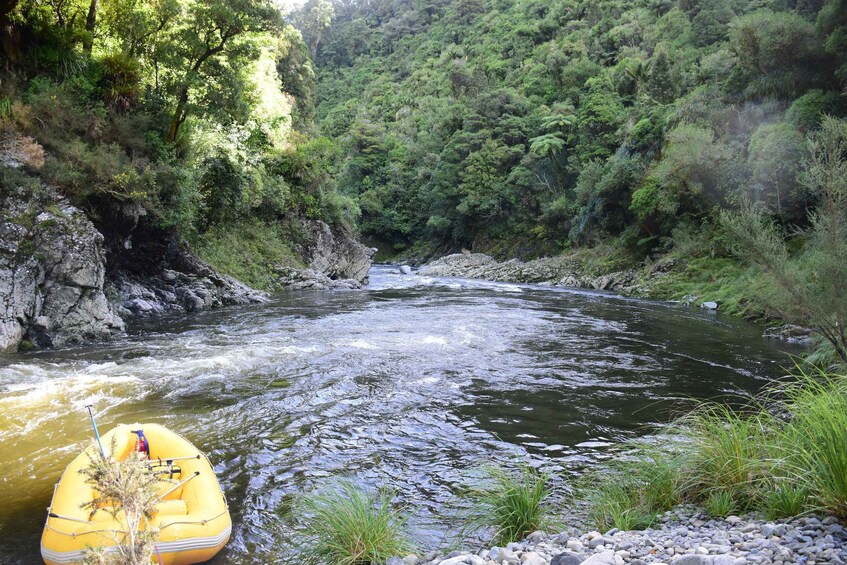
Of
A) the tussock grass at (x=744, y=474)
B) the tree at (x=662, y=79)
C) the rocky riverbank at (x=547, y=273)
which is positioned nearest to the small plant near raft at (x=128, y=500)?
the tussock grass at (x=744, y=474)

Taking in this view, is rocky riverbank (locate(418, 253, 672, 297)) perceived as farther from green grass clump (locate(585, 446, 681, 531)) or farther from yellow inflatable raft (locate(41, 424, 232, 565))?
yellow inflatable raft (locate(41, 424, 232, 565))

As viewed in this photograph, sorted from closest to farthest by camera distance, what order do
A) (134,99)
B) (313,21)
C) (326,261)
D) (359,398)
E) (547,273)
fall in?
(359,398)
(134,99)
(326,261)
(547,273)
(313,21)

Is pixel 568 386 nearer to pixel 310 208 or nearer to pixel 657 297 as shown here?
pixel 657 297

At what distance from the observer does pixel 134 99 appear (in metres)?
16.7

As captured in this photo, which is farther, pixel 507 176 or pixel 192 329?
pixel 507 176

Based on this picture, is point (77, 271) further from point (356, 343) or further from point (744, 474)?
point (744, 474)

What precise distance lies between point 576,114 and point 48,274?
41666mm

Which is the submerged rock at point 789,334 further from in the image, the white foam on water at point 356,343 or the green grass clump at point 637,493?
the green grass clump at point 637,493

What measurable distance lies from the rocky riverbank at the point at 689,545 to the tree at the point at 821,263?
627cm

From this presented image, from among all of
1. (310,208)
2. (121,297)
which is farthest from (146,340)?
(310,208)

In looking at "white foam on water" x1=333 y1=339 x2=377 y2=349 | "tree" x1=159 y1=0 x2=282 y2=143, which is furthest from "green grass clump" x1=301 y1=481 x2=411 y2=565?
"tree" x1=159 y1=0 x2=282 y2=143

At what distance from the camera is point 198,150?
19266 millimetres

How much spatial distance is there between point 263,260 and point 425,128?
131ft

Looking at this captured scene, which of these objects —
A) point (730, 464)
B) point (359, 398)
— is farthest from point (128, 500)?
point (359, 398)
